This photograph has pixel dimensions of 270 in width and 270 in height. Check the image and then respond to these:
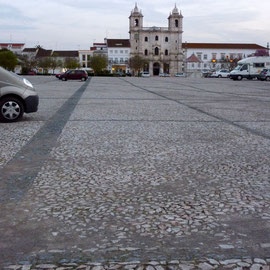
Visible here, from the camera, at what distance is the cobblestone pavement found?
2666 millimetres

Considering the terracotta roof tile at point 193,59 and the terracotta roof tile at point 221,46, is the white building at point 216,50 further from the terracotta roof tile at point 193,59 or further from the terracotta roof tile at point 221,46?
the terracotta roof tile at point 193,59

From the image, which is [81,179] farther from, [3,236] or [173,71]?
[173,71]

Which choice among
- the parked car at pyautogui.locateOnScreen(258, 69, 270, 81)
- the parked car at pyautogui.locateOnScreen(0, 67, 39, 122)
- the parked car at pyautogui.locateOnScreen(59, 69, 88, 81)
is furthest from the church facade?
the parked car at pyautogui.locateOnScreen(0, 67, 39, 122)

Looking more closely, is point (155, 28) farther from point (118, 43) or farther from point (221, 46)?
point (221, 46)

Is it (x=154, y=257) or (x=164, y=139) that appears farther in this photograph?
(x=164, y=139)

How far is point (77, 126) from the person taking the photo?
8305mm

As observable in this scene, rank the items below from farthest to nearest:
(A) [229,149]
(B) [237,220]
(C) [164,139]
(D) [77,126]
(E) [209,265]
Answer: (D) [77,126] < (C) [164,139] < (A) [229,149] < (B) [237,220] < (E) [209,265]

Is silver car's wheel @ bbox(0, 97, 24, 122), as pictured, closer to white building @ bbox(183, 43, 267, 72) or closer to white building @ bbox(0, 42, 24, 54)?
white building @ bbox(183, 43, 267, 72)

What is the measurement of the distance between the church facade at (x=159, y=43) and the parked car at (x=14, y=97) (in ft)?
414

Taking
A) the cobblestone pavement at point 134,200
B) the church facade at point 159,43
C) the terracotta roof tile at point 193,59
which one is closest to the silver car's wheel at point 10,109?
the cobblestone pavement at point 134,200

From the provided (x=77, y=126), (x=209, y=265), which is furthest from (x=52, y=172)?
(x=77, y=126)

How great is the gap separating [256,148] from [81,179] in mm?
2857

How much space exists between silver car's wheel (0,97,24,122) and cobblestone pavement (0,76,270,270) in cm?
157

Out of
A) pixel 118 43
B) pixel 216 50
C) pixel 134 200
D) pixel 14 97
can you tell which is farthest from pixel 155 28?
pixel 134 200
